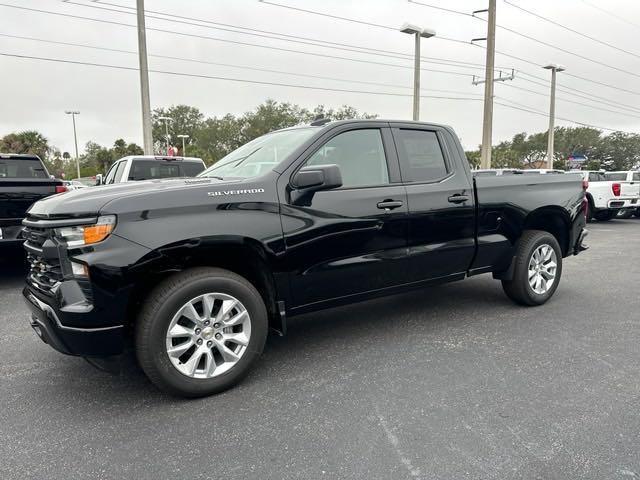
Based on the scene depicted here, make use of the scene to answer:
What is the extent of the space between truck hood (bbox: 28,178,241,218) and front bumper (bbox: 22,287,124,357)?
1.93 feet

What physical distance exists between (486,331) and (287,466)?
2575 millimetres

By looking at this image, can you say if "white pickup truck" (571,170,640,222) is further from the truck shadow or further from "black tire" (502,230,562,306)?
"black tire" (502,230,562,306)

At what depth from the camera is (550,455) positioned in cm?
240

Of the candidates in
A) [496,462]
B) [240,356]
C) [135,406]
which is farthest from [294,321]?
[496,462]

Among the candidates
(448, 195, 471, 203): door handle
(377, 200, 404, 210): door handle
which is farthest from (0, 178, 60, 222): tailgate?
(448, 195, 471, 203): door handle

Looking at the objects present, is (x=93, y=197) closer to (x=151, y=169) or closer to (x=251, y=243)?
(x=251, y=243)

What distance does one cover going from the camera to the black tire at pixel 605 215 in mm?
15020

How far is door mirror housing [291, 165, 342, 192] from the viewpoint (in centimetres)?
320

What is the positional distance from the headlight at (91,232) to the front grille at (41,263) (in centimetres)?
18

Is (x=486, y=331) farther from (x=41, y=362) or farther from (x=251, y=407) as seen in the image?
(x=41, y=362)

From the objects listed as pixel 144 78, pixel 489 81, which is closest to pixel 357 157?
pixel 144 78

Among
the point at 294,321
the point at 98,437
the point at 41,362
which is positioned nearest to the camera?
the point at 98,437

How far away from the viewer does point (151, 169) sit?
9.08 metres

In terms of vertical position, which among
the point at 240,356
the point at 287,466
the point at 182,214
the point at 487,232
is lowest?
the point at 287,466
